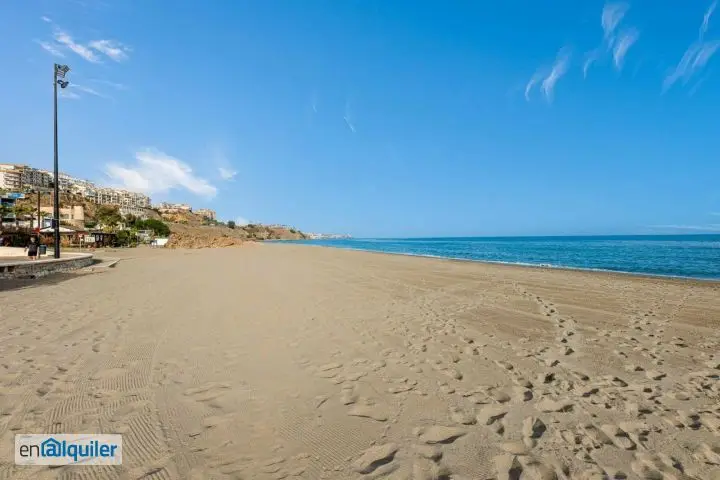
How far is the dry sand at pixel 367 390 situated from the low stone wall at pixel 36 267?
6932 millimetres

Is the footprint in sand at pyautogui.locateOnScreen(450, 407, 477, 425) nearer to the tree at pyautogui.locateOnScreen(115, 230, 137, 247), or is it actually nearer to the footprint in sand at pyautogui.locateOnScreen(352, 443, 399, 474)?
the footprint in sand at pyautogui.locateOnScreen(352, 443, 399, 474)

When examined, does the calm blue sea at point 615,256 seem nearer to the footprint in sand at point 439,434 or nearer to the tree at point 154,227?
the footprint in sand at point 439,434

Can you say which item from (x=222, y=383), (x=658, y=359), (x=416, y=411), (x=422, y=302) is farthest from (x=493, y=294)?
(x=222, y=383)

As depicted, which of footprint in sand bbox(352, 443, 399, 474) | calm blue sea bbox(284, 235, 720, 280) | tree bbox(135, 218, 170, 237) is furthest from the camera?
tree bbox(135, 218, 170, 237)

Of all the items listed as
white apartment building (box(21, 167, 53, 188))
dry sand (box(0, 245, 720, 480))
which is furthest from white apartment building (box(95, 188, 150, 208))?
dry sand (box(0, 245, 720, 480))

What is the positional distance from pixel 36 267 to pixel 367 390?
17631 millimetres

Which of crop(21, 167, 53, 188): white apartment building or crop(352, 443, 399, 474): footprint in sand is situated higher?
crop(21, 167, 53, 188): white apartment building

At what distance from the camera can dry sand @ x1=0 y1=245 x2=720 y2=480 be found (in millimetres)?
2590

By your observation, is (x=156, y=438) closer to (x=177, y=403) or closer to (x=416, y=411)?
(x=177, y=403)

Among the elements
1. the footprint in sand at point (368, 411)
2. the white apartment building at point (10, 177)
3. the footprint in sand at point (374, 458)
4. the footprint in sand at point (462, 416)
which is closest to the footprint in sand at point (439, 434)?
the footprint in sand at point (462, 416)

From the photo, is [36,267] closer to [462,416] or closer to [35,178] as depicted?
[462,416]

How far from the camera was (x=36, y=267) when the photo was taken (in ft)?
46.2

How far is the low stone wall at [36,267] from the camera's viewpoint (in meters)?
12.8

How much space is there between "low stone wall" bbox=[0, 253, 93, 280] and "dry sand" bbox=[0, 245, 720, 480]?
6.93m
